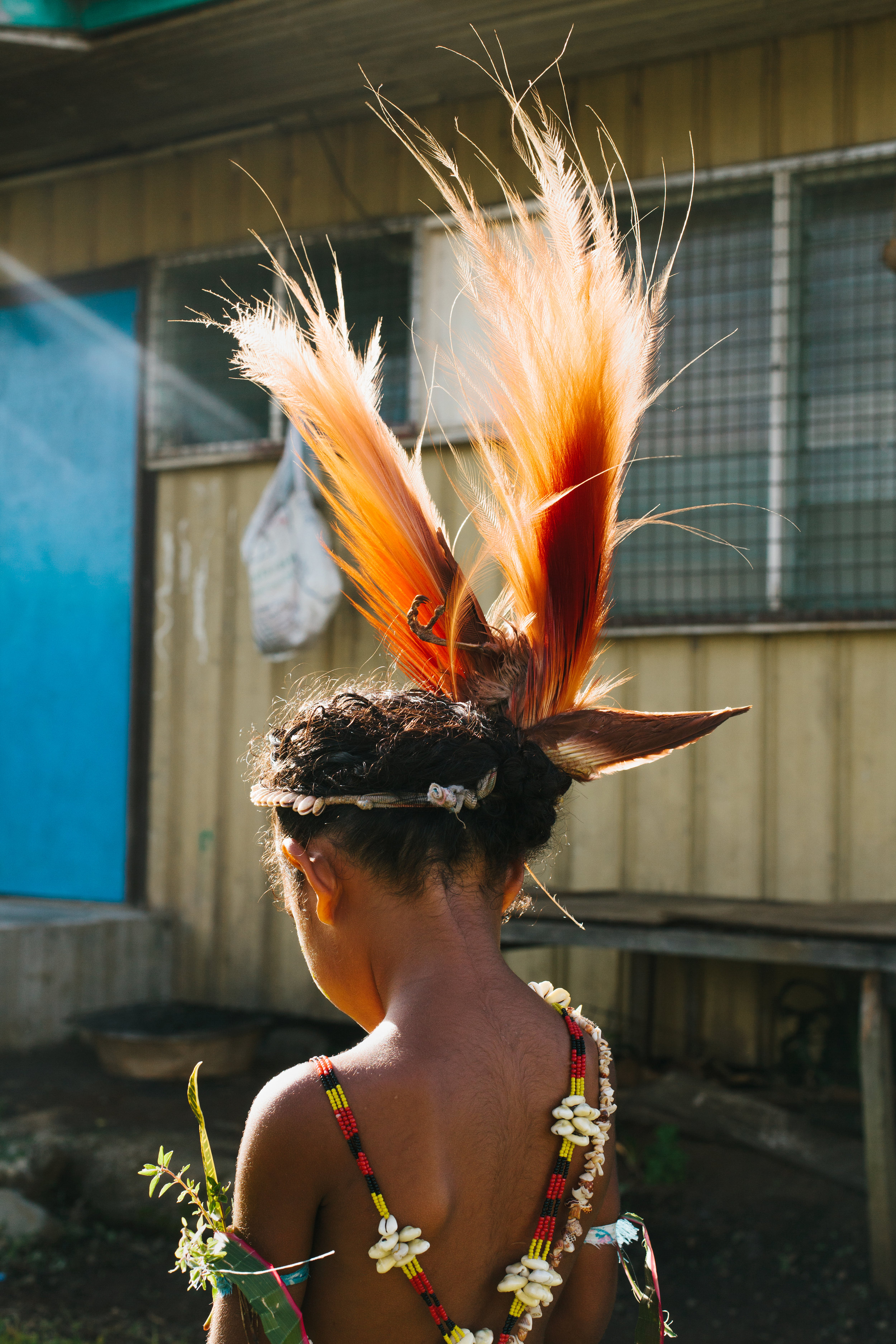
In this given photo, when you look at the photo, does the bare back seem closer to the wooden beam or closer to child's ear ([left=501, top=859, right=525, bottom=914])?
child's ear ([left=501, top=859, right=525, bottom=914])

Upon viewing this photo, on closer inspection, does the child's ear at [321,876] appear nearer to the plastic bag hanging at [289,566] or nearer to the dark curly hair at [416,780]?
the dark curly hair at [416,780]

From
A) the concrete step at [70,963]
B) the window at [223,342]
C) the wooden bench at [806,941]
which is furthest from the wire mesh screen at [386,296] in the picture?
the concrete step at [70,963]

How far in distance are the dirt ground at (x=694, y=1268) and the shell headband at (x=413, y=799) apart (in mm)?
2592

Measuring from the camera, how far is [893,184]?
188 inches

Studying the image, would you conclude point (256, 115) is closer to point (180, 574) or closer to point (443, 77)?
point (443, 77)

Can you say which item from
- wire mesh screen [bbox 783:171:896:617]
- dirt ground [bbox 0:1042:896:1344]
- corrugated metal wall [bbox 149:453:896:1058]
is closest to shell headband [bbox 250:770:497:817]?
dirt ground [bbox 0:1042:896:1344]

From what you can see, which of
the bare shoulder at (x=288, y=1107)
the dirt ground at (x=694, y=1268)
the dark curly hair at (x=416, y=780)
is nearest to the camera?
the bare shoulder at (x=288, y=1107)

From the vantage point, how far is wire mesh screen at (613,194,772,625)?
197 inches

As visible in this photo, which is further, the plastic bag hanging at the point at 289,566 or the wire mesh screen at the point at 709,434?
the plastic bag hanging at the point at 289,566

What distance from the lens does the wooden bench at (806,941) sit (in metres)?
3.50

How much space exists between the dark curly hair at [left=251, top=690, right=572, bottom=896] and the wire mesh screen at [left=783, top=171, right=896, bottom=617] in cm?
360

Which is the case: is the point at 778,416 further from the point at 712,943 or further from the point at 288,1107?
the point at 288,1107

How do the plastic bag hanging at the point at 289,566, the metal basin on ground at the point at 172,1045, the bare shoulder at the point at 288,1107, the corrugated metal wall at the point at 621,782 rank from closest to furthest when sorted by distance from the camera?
the bare shoulder at the point at 288,1107 → the corrugated metal wall at the point at 621,782 → the metal basin on ground at the point at 172,1045 → the plastic bag hanging at the point at 289,566

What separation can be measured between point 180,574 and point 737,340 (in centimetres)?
303
